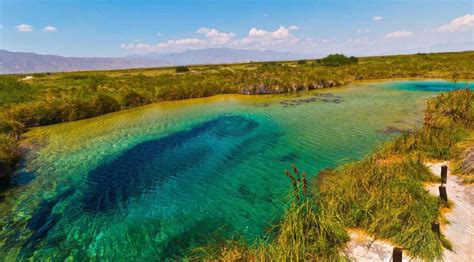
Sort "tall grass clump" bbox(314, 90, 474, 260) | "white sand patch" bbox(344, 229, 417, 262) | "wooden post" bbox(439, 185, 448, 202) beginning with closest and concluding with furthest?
"white sand patch" bbox(344, 229, 417, 262) → "tall grass clump" bbox(314, 90, 474, 260) → "wooden post" bbox(439, 185, 448, 202)

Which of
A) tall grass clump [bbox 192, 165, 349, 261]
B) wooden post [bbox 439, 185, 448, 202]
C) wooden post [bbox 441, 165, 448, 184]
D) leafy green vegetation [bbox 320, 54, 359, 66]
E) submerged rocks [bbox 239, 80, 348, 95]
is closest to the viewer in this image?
tall grass clump [bbox 192, 165, 349, 261]

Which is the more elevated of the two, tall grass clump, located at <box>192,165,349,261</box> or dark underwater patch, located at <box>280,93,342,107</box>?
dark underwater patch, located at <box>280,93,342,107</box>

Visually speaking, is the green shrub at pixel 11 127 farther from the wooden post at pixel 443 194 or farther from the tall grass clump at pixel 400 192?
the wooden post at pixel 443 194

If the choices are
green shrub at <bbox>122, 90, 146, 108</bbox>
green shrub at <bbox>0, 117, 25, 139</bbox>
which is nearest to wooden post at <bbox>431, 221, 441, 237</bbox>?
green shrub at <bbox>0, 117, 25, 139</bbox>

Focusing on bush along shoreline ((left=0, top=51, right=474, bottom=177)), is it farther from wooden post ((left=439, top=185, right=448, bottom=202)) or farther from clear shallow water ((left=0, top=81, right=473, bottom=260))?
wooden post ((left=439, top=185, right=448, bottom=202))

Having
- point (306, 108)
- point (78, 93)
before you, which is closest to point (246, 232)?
point (306, 108)

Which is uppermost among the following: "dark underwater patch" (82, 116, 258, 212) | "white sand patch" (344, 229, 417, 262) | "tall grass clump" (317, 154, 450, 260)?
"tall grass clump" (317, 154, 450, 260)

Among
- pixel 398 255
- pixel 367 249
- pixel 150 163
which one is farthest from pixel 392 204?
pixel 150 163
